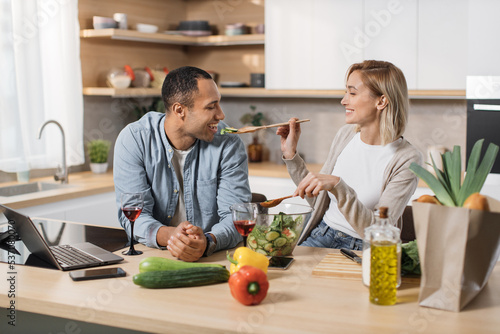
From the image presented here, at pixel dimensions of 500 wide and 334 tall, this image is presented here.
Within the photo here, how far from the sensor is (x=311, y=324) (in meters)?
1.43

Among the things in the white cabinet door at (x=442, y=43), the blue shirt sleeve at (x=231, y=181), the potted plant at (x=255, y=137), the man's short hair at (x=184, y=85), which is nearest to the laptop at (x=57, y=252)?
the blue shirt sleeve at (x=231, y=181)

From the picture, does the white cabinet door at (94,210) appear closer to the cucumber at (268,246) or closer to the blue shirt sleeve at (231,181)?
the blue shirt sleeve at (231,181)

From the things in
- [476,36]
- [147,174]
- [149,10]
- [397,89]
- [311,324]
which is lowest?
[311,324]

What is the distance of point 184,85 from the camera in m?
2.50

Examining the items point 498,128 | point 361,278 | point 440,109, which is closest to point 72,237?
point 361,278

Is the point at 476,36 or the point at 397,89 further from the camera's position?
the point at 476,36

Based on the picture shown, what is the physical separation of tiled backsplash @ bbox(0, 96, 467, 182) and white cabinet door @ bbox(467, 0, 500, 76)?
26.3 inches

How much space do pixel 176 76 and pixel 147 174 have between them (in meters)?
0.42

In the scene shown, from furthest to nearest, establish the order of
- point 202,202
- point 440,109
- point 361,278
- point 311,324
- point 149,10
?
point 149,10 < point 440,109 < point 202,202 < point 361,278 < point 311,324

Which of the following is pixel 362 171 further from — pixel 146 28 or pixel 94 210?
pixel 146 28

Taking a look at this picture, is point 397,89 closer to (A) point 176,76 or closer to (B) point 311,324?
(A) point 176,76

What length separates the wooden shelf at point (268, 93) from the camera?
13.0 feet

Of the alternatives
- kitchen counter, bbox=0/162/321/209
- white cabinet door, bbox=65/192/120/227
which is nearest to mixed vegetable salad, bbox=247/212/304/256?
kitchen counter, bbox=0/162/321/209

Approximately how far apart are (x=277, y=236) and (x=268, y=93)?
2.60 m
